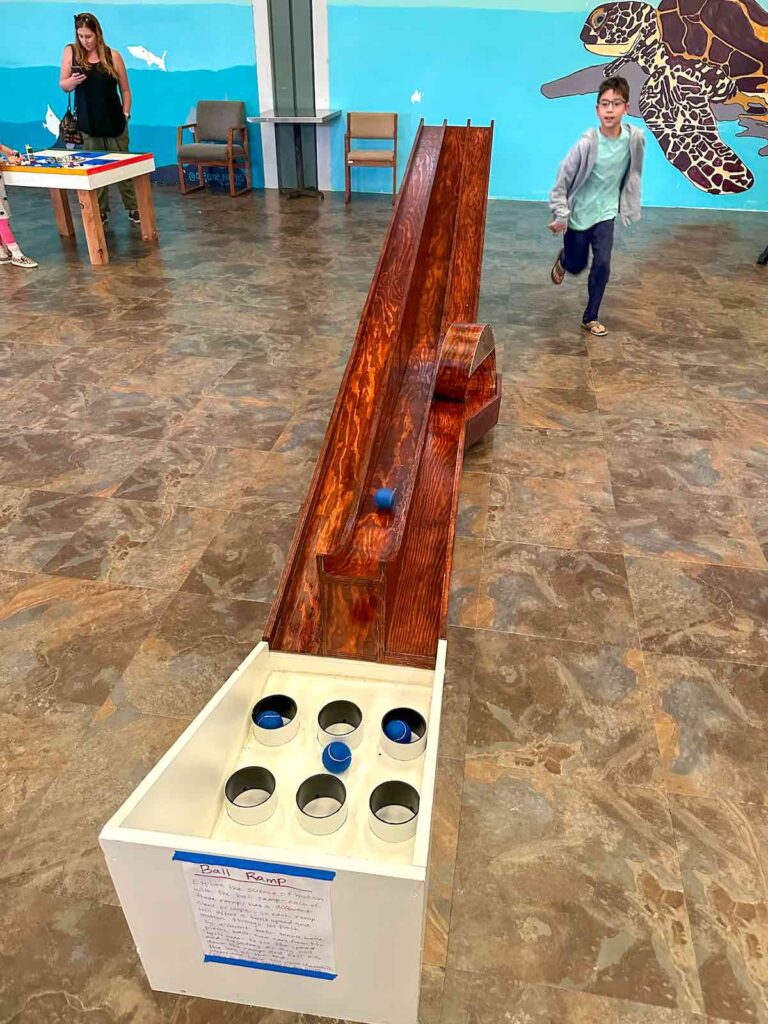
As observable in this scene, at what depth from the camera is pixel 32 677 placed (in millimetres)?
2242

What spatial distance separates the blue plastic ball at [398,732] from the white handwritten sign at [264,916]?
0.44 m

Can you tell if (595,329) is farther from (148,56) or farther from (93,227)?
(148,56)

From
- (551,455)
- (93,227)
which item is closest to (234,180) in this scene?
(93,227)

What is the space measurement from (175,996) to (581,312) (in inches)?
190

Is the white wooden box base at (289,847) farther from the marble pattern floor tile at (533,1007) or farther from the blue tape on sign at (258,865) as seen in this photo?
the marble pattern floor tile at (533,1007)

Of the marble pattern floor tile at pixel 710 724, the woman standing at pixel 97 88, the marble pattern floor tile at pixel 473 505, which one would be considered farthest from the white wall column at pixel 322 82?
the marble pattern floor tile at pixel 710 724

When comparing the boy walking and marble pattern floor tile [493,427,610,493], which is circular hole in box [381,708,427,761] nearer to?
marble pattern floor tile [493,427,610,493]

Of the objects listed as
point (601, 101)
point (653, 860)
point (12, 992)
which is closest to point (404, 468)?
point (653, 860)

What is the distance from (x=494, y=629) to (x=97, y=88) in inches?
243

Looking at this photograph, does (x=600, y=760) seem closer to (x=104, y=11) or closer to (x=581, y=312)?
(x=581, y=312)

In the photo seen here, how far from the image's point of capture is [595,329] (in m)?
4.84

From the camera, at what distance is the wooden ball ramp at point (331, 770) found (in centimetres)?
120

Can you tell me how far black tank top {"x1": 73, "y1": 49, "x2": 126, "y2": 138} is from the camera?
6.13 m

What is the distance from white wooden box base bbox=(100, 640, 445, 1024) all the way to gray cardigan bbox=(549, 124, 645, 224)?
3335mm
